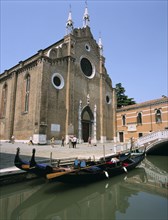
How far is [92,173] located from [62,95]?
14.2 meters

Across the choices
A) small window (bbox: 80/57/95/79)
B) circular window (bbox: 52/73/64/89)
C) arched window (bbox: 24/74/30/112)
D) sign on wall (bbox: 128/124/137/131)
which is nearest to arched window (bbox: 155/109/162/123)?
sign on wall (bbox: 128/124/137/131)

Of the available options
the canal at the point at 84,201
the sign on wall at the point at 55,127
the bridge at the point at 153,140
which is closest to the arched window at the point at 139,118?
the bridge at the point at 153,140

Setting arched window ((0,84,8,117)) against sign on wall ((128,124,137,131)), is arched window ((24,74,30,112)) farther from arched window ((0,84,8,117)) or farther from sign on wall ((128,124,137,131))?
sign on wall ((128,124,137,131))

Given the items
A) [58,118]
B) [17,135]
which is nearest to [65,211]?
[58,118]

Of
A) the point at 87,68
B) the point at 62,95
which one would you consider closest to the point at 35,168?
the point at 62,95

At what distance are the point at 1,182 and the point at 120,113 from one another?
24.6 metres

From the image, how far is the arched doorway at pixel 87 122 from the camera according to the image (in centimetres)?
2330

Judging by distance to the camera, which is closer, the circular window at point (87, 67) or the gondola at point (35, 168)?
the gondola at point (35, 168)

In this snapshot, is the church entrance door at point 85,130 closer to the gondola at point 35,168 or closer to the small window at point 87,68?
the small window at point 87,68

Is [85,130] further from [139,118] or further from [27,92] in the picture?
[27,92]

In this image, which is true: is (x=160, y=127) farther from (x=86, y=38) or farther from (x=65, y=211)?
(x=65, y=211)

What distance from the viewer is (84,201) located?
5.93 meters

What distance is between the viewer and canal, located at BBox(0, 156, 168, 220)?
491cm

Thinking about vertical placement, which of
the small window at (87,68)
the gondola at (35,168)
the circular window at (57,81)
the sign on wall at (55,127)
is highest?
the small window at (87,68)
